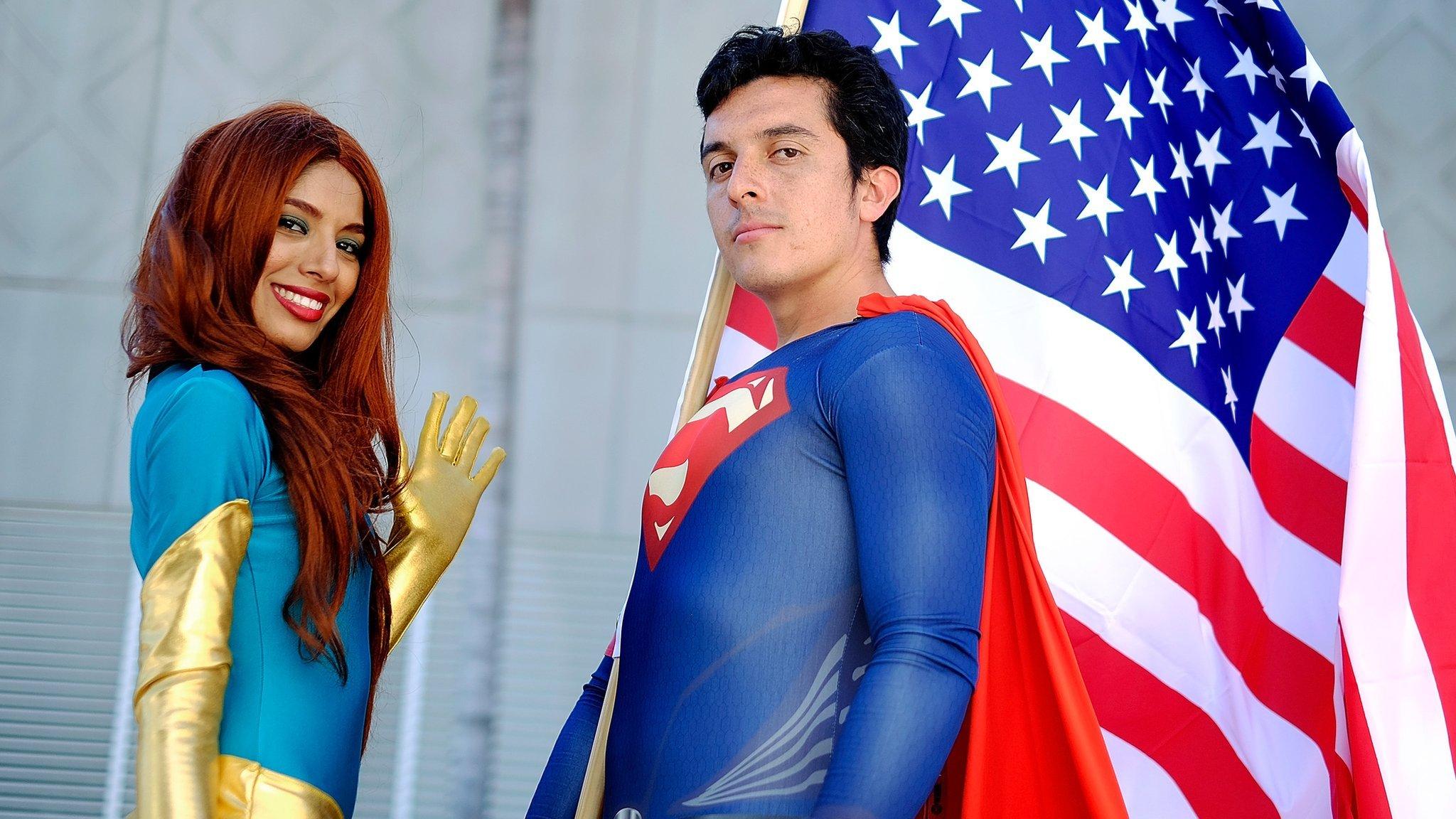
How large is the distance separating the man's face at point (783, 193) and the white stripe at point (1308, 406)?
953 mm

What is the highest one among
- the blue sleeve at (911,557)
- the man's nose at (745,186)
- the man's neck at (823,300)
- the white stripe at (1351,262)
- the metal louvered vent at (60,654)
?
the white stripe at (1351,262)

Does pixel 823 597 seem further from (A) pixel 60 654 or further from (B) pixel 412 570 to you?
(A) pixel 60 654

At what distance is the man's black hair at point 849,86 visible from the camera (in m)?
1.59

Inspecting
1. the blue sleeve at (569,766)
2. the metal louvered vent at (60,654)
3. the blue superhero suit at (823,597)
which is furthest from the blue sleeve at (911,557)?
the metal louvered vent at (60,654)

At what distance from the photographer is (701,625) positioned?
1.29 m

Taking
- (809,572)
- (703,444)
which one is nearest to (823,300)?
(703,444)

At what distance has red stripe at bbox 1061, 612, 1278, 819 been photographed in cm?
196

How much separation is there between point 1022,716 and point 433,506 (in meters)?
0.90

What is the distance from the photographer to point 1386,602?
5.72 feet

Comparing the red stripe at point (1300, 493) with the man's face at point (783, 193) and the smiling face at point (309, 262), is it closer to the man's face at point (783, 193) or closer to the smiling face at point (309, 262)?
the man's face at point (783, 193)

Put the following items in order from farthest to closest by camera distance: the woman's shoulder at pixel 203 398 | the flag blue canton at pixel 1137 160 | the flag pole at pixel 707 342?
the flag blue canton at pixel 1137 160 → the flag pole at pixel 707 342 → the woman's shoulder at pixel 203 398

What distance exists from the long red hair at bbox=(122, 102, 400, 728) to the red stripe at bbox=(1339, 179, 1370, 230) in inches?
61.6

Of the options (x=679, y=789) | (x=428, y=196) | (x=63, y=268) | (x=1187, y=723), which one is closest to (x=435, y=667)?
(x=428, y=196)

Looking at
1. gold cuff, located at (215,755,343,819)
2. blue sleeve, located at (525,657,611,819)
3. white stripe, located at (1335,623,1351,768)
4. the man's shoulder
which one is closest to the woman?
gold cuff, located at (215,755,343,819)
